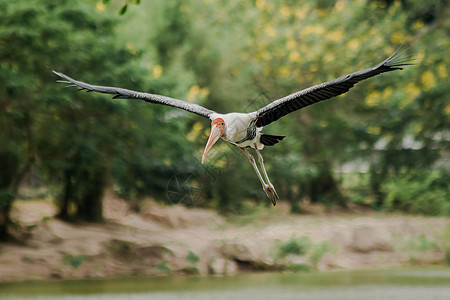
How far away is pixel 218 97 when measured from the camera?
17641 millimetres

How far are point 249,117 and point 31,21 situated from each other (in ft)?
34.3

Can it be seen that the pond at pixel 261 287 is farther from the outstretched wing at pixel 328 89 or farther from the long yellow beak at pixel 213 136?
the long yellow beak at pixel 213 136

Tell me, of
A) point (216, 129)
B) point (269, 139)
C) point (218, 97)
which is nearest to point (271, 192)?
point (269, 139)

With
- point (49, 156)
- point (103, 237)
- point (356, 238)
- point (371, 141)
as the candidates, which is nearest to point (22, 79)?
point (49, 156)

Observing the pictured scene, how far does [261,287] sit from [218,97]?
497 cm

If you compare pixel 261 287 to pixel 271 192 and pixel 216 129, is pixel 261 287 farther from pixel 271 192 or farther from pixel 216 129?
pixel 216 129

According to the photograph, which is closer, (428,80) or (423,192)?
(428,80)

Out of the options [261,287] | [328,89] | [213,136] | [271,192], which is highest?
[328,89]

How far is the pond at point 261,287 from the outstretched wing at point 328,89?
11252mm

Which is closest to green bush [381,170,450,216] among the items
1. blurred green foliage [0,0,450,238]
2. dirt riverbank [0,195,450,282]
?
blurred green foliage [0,0,450,238]

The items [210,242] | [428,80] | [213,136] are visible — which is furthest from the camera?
[428,80]

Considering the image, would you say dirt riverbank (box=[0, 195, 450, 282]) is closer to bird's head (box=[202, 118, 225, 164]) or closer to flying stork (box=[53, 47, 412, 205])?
flying stork (box=[53, 47, 412, 205])

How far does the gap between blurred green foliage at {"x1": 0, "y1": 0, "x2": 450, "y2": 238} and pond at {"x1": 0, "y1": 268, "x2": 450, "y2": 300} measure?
6.07 feet

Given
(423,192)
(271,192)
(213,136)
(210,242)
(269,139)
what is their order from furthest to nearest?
(423,192)
(210,242)
(269,139)
(271,192)
(213,136)
